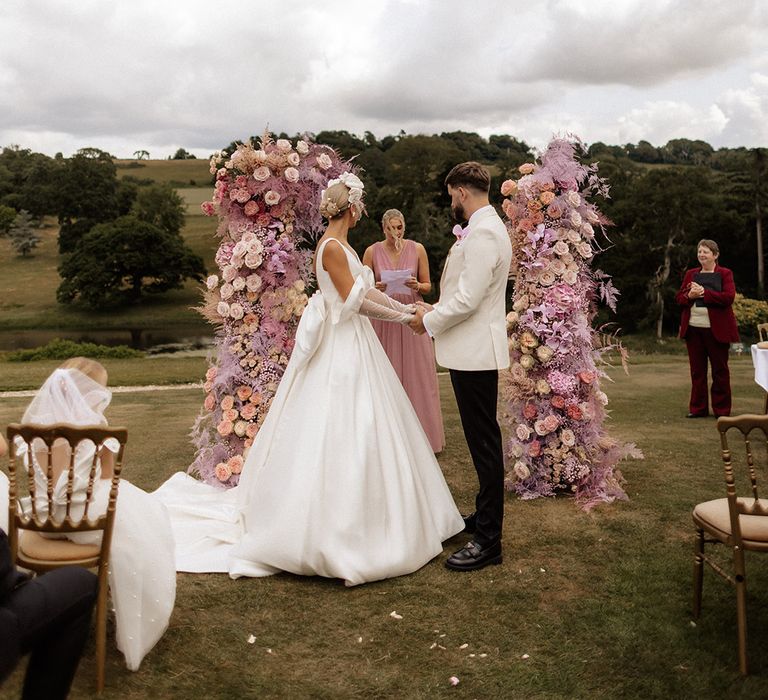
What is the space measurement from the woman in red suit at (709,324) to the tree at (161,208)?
182ft

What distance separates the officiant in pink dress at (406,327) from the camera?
25.4ft

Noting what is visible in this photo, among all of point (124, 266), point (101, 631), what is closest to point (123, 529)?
point (101, 631)

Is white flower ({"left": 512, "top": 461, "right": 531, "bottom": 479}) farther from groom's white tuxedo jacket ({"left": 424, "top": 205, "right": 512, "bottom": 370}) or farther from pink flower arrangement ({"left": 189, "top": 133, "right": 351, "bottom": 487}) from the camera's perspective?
pink flower arrangement ({"left": 189, "top": 133, "right": 351, "bottom": 487})

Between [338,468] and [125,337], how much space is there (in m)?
42.5

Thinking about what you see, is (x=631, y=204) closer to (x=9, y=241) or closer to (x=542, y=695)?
(x=542, y=695)

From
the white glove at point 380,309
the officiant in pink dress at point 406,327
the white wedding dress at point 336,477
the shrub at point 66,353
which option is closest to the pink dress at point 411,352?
the officiant in pink dress at point 406,327

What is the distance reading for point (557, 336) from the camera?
6.73 metres

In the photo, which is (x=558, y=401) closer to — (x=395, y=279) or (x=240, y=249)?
(x=395, y=279)

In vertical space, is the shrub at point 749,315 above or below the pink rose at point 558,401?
below

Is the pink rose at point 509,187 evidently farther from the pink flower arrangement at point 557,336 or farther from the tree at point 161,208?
the tree at point 161,208

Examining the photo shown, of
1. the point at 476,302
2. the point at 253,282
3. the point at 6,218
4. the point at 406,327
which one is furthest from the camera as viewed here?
the point at 6,218

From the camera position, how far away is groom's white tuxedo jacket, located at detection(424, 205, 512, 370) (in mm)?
5051

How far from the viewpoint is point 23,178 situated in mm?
74875

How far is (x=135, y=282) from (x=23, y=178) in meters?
31.0
